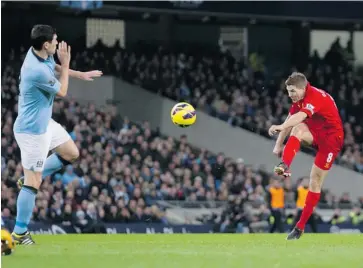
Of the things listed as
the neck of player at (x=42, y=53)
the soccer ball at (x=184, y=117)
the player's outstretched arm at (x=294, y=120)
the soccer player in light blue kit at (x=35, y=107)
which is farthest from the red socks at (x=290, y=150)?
the neck of player at (x=42, y=53)

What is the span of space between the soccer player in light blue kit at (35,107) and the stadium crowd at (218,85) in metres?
20.9

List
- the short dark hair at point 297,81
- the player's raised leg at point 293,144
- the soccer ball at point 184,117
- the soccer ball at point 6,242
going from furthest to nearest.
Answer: the soccer ball at point 184,117, the short dark hair at point 297,81, the player's raised leg at point 293,144, the soccer ball at point 6,242

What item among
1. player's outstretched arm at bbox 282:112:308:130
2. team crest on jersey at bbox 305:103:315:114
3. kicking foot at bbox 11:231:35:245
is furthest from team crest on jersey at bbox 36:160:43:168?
team crest on jersey at bbox 305:103:315:114

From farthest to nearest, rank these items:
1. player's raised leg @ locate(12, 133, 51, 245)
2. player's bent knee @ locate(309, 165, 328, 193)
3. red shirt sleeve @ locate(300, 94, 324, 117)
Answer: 1. player's bent knee @ locate(309, 165, 328, 193)
2. red shirt sleeve @ locate(300, 94, 324, 117)
3. player's raised leg @ locate(12, 133, 51, 245)

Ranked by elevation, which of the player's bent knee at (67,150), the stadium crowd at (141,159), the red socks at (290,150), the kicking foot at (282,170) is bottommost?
the stadium crowd at (141,159)

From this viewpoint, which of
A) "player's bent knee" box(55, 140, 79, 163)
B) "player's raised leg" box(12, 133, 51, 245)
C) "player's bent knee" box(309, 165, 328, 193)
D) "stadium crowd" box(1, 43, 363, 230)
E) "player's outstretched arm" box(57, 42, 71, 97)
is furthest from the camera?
"stadium crowd" box(1, 43, 363, 230)

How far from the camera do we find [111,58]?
3450cm

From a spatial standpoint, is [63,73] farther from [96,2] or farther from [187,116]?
[96,2]

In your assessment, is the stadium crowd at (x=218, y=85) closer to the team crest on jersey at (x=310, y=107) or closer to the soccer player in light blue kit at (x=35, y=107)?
the team crest on jersey at (x=310, y=107)

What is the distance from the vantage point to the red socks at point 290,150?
1367 cm

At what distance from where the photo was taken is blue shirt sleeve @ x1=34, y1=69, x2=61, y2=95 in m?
11.8

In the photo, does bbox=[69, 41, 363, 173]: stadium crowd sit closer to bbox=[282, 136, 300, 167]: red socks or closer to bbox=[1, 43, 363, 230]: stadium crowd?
bbox=[1, 43, 363, 230]: stadium crowd

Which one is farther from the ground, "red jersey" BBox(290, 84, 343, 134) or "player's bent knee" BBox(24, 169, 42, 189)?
"red jersey" BBox(290, 84, 343, 134)

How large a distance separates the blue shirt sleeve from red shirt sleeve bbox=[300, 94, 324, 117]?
11.1 feet
